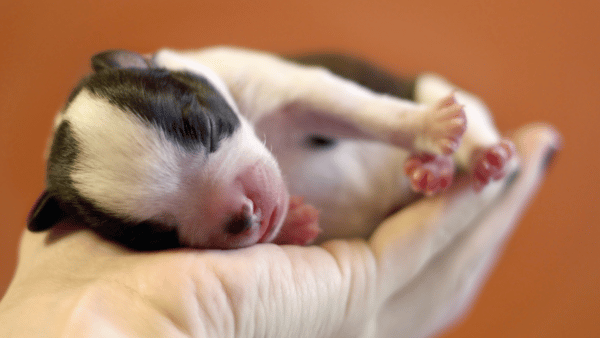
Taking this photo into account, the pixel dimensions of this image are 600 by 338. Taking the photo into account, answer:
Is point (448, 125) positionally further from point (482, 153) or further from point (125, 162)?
point (125, 162)

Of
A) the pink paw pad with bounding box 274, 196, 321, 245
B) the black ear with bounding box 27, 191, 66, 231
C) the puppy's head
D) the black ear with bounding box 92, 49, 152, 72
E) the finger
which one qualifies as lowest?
the finger

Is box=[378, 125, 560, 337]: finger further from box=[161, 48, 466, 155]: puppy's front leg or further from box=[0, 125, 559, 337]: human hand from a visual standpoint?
box=[161, 48, 466, 155]: puppy's front leg

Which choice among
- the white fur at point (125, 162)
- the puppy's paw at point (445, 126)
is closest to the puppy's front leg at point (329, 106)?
the puppy's paw at point (445, 126)

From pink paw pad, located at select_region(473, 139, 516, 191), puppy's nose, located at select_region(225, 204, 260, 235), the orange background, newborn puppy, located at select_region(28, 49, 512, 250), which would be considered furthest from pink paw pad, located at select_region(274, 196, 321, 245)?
the orange background

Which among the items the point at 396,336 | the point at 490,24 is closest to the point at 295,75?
the point at 396,336

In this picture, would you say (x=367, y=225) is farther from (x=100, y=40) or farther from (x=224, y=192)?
(x=100, y=40)

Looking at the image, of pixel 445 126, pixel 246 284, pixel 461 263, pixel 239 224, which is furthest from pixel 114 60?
pixel 461 263
